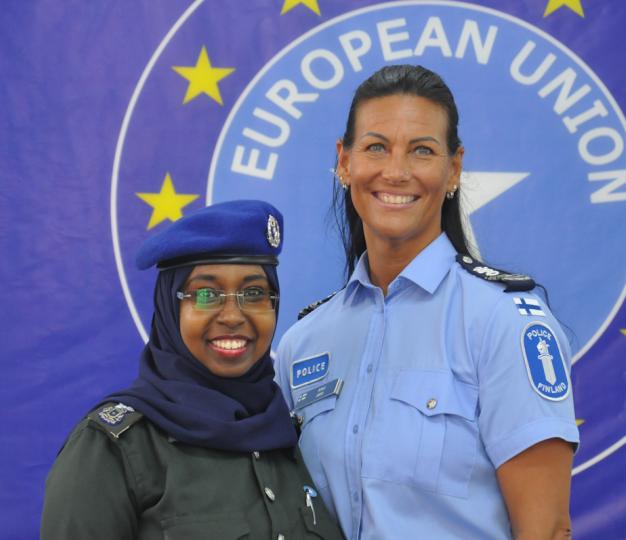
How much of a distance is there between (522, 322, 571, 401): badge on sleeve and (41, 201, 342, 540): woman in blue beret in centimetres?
40

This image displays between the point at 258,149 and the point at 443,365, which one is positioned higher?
the point at 258,149

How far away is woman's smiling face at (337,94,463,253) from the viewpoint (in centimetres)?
143

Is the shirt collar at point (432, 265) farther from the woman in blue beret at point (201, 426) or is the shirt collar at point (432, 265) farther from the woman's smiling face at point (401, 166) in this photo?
the woman in blue beret at point (201, 426)

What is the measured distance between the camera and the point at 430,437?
1.30 meters

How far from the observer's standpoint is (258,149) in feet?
7.32

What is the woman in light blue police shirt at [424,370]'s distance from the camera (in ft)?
4.12

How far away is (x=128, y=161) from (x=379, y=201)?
39.0 inches

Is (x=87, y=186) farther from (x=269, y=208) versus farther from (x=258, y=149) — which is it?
(x=269, y=208)

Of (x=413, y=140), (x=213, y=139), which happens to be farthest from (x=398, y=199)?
(x=213, y=139)

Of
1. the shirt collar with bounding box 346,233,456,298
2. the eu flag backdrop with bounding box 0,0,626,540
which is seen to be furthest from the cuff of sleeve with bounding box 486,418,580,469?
the eu flag backdrop with bounding box 0,0,626,540

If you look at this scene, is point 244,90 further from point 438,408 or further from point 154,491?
point 154,491

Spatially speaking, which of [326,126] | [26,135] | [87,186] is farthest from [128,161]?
[326,126]

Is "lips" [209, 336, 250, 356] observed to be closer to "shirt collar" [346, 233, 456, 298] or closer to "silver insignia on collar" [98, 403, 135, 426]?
"silver insignia on collar" [98, 403, 135, 426]

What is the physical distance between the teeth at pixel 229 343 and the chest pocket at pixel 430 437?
0.28m
